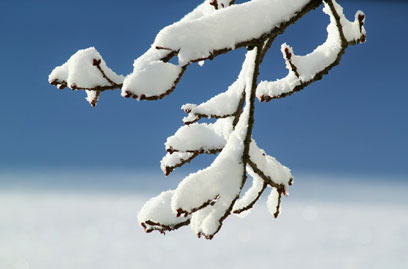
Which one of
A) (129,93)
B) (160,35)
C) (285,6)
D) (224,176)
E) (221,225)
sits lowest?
(221,225)

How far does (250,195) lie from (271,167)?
0.97ft

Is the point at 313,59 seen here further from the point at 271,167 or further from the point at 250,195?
the point at 250,195

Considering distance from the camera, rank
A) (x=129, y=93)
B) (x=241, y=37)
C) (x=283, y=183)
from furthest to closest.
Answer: (x=283, y=183), (x=241, y=37), (x=129, y=93)

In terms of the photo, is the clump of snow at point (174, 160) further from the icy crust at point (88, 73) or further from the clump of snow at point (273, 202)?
the icy crust at point (88, 73)

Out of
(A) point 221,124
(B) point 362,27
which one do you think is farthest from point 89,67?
(B) point 362,27

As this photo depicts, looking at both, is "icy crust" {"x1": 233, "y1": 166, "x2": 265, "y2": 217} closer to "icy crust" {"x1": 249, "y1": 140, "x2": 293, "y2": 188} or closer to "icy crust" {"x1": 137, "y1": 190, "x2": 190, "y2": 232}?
"icy crust" {"x1": 249, "y1": 140, "x2": 293, "y2": 188}

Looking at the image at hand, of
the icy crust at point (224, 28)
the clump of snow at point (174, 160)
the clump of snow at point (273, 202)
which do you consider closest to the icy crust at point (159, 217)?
the clump of snow at point (174, 160)

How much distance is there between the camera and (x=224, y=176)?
8.78 ft

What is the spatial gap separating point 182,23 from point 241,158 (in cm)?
79

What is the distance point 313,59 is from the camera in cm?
316

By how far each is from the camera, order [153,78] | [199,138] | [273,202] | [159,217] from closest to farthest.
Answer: [153,78] < [159,217] < [273,202] < [199,138]

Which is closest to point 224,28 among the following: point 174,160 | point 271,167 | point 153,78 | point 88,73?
point 153,78

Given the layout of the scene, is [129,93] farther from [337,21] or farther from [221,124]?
[337,21]

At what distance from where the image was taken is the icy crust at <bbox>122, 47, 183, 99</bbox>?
248 cm
